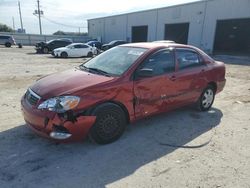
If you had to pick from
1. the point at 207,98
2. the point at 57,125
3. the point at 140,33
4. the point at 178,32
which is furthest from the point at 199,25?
the point at 57,125

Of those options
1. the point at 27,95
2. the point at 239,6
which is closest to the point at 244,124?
the point at 27,95

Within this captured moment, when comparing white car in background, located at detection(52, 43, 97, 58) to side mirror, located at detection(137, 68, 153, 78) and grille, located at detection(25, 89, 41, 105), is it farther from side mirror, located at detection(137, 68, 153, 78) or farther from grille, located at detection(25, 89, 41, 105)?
side mirror, located at detection(137, 68, 153, 78)

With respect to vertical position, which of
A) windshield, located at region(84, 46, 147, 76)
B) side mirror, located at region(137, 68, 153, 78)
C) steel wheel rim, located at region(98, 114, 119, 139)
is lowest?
steel wheel rim, located at region(98, 114, 119, 139)

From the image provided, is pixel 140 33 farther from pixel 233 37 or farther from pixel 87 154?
pixel 87 154

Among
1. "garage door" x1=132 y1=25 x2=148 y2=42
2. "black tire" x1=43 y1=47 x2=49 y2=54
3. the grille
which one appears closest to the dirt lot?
the grille

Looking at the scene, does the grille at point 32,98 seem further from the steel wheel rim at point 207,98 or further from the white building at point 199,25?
the white building at point 199,25

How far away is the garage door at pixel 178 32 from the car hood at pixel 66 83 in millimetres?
29269

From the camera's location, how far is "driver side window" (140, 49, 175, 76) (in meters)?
4.57

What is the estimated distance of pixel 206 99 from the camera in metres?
5.92

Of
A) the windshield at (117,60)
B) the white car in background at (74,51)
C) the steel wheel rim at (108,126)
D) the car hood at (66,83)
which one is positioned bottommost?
the white car in background at (74,51)

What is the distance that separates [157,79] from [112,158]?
1.73m

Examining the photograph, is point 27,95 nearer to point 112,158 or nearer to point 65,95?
point 65,95

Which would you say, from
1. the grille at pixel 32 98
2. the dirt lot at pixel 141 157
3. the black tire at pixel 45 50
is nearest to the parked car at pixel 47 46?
the black tire at pixel 45 50

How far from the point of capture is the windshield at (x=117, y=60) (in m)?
4.40
